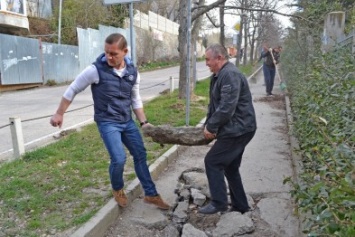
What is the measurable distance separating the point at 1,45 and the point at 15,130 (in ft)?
45.0

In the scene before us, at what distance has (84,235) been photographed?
3.29m

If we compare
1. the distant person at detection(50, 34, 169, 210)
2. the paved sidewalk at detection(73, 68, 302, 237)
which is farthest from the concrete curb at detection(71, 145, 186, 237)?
the distant person at detection(50, 34, 169, 210)

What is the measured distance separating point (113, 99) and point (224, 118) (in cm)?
116

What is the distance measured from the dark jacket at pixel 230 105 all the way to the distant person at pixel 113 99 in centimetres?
89

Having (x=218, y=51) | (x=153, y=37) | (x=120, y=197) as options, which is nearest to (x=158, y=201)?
(x=120, y=197)

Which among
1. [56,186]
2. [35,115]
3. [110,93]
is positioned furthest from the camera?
[35,115]

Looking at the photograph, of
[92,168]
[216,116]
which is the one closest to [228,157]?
[216,116]

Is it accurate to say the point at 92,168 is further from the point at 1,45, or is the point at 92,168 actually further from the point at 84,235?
the point at 1,45

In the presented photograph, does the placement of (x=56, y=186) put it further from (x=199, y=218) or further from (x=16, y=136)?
(x=199, y=218)

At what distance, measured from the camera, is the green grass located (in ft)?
11.8

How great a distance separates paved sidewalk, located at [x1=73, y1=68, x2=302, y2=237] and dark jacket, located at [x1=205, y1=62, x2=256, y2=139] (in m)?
0.66

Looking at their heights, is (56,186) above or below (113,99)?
below

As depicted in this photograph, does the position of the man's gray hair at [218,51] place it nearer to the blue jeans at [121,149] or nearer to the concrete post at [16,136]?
the blue jeans at [121,149]

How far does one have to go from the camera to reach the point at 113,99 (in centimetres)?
375
